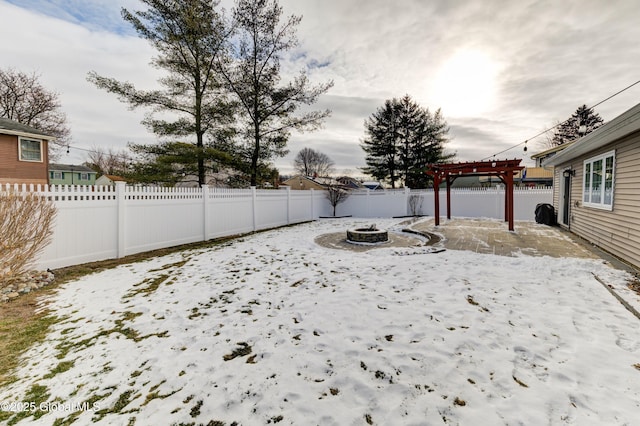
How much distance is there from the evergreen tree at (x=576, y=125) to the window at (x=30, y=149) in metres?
47.3

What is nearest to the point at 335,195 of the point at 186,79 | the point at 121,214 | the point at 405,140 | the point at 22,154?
the point at 186,79

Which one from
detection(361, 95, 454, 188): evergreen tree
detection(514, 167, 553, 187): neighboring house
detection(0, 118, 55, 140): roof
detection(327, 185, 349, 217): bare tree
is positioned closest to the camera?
detection(0, 118, 55, 140): roof

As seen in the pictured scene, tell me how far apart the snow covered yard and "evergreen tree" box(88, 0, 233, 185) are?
8.42 m

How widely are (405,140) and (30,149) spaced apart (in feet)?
80.7

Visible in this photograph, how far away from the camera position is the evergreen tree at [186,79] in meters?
10.1

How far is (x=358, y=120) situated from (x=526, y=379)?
78.1ft

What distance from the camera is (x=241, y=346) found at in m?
2.53

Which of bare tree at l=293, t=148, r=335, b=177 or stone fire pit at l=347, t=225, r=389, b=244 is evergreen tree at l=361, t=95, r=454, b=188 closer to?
stone fire pit at l=347, t=225, r=389, b=244

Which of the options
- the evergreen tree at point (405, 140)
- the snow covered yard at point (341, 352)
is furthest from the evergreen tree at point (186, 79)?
the evergreen tree at point (405, 140)

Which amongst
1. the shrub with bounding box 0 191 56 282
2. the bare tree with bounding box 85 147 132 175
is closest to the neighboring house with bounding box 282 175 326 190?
the shrub with bounding box 0 191 56 282

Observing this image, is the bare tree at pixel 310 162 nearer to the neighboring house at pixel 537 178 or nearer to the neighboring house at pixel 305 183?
the neighboring house at pixel 305 183

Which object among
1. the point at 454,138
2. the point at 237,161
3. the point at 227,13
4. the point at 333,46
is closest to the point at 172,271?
the point at 237,161

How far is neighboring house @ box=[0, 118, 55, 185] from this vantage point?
12633mm

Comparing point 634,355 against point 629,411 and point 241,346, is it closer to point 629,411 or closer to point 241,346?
point 629,411
